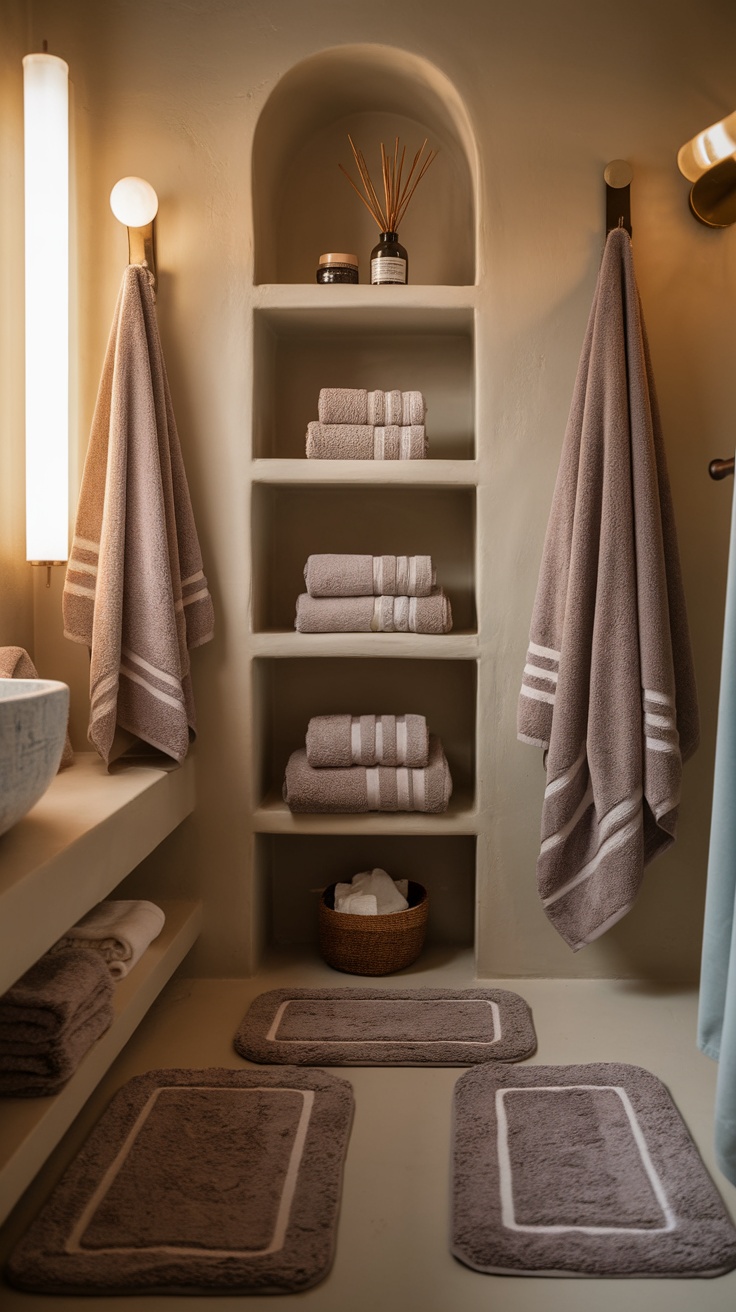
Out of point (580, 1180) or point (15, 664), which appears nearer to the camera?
point (580, 1180)

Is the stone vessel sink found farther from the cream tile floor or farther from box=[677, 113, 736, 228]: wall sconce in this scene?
box=[677, 113, 736, 228]: wall sconce

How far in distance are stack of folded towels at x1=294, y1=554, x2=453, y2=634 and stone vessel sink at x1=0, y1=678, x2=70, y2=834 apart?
2.95 ft

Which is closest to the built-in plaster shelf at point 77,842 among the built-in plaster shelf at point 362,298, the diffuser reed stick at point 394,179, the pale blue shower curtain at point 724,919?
the pale blue shower curtain at point 724,919

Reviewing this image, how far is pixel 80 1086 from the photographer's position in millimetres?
1519

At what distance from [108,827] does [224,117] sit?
1.51 m

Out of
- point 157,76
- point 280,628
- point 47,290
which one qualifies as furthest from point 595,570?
point 157,76

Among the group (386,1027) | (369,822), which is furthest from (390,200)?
(386,1027)

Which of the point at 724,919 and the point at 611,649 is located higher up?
the point at 611,649

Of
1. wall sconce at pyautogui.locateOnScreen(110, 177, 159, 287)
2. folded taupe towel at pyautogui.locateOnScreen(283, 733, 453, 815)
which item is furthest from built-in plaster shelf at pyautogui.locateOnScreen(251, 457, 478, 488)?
folded taupe towel at pyautogui.locateOnScreen(283, 733, 453, 815)

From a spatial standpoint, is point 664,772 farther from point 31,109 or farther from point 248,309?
point 31,109

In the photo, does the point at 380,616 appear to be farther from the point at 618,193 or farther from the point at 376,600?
the point at 618,193

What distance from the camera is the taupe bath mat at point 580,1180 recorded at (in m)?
1.35

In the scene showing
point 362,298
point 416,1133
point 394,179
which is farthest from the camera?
point 394,179

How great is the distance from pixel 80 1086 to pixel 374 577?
3.78 feet
